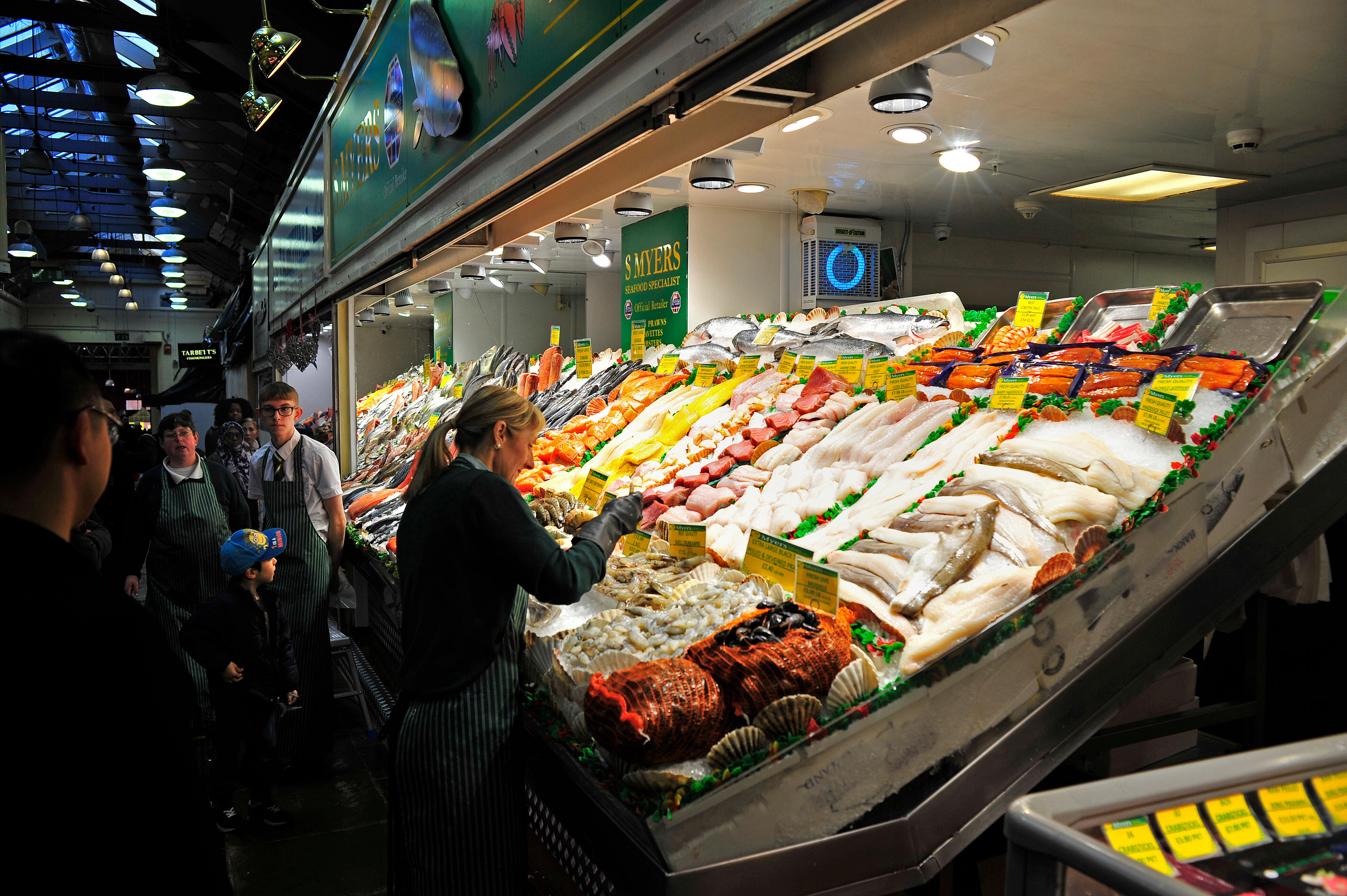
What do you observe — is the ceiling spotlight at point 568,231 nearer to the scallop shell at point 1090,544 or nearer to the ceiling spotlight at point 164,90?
the scallop shell at point 1090,544

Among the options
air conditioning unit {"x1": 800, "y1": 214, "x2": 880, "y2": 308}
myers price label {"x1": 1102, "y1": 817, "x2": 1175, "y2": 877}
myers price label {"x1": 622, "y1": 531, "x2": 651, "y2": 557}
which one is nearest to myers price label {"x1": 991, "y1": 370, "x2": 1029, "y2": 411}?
myers price label {"x1": 622, "y1": 531, "x2": 651, "y2": 557}

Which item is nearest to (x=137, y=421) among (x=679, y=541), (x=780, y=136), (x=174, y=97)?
(x=174, y=97)

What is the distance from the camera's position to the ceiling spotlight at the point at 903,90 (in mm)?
2689

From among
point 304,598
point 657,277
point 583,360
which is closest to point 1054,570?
point 304,598

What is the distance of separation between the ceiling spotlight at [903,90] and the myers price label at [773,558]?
57.7 inches

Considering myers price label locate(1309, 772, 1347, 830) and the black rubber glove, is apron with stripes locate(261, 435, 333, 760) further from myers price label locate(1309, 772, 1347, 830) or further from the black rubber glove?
myers price label locate(1309, 772, 1347, 830)

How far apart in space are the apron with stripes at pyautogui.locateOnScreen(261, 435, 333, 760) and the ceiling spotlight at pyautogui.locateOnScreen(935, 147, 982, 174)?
438 centimetres

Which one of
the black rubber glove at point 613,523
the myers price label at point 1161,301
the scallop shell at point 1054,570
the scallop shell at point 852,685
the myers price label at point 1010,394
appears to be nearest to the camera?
the scallop shell at point 852,685

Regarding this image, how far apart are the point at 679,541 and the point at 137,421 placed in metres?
18.0

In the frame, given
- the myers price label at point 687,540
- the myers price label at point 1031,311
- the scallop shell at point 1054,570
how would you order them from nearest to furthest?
the scallop shell at point 1054,570 < the myers price label at point 687,540 < the myers price label at point 1031,311

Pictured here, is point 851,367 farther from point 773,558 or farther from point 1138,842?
point 1138,842

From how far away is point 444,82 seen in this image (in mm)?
3957

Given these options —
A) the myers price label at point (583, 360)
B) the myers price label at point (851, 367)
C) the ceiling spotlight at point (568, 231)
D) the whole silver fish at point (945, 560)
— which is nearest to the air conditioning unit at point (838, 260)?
the myers price label at point (583, 360)

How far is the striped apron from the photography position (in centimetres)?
208
